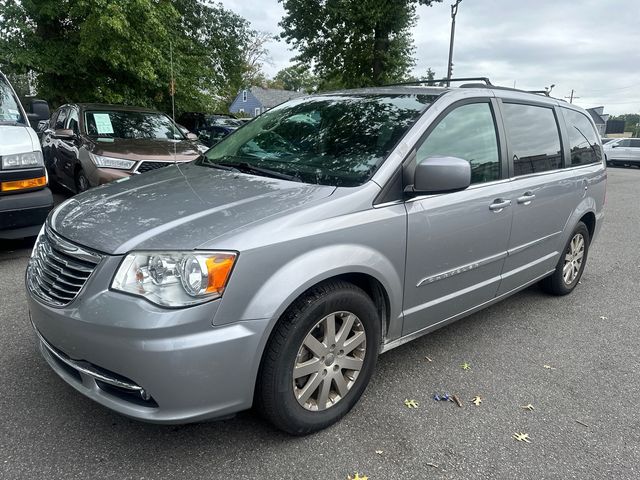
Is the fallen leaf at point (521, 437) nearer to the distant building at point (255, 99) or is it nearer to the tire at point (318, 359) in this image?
the tire at point (318, 359)

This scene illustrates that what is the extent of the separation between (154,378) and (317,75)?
16.5 metres

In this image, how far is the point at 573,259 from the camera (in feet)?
14.6

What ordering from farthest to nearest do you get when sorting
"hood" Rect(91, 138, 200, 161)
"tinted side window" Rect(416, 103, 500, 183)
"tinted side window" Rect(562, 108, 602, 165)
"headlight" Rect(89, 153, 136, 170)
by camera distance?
"hood" Rect(91, 138, 200, 161)
"headlight" Rect(89, 153, 136, 170)
"tinted side window" Rect(562, 108, 602, 165)
"tinted side window" Rect(416, 103, 500, 183)

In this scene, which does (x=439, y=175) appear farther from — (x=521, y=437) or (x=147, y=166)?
(x=147, y=166)

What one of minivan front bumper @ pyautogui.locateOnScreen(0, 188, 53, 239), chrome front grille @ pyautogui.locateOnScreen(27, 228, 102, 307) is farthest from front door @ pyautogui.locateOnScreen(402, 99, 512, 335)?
minivan front bumper @ pyautogui.locateOnScreen(0, 188, 53, 239)

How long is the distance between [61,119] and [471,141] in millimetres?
7116

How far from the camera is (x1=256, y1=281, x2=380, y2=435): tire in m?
2.14

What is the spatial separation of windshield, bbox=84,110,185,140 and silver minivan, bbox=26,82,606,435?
4066 millimetres

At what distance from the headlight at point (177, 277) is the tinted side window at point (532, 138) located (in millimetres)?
2373

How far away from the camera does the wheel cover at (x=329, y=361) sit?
7.51 ft

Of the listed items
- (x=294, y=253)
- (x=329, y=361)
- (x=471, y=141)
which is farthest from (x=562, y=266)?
(x=294, y=253)

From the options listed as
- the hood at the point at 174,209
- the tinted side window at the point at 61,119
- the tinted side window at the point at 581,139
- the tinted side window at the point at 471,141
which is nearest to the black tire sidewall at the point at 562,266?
the tinted side window at the point at 581,139

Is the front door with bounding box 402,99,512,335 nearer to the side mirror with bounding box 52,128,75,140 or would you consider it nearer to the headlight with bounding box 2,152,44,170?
the headlight with bounding box 2,152,44,170

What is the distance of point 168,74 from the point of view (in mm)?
12602
